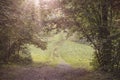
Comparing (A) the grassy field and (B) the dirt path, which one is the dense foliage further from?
(A) the grassy field

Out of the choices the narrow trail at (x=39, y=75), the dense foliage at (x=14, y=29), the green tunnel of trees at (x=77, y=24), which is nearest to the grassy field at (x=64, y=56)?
the green tunnel of trees at (x=77, y=24)

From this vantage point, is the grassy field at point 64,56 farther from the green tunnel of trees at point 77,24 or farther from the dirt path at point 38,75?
the dirt path at point 38,75

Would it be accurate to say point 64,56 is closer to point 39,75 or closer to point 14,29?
point 39,75

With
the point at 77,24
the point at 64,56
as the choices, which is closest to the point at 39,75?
the point at 77,24

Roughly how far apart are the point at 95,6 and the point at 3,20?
7.02m

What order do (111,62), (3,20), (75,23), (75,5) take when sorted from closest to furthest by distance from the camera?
1. (3,20)
2. (111,62)
3. (75,5)
4. (75,23)

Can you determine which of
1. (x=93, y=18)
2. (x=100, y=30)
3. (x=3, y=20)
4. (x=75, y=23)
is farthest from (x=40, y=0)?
(x=3, y=20)

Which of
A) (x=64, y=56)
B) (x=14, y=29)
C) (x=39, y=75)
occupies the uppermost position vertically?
(x=14, y=29)

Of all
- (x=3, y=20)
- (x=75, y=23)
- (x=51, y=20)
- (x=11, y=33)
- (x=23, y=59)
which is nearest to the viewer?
(x=3, y=20)

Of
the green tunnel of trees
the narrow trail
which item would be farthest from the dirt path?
the green tunnel of trees

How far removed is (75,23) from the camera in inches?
684

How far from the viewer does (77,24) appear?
1736 centimetres

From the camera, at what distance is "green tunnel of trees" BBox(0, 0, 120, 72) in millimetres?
12959

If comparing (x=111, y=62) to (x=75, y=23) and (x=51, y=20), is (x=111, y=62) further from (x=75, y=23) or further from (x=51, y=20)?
(x=51, y=20)
